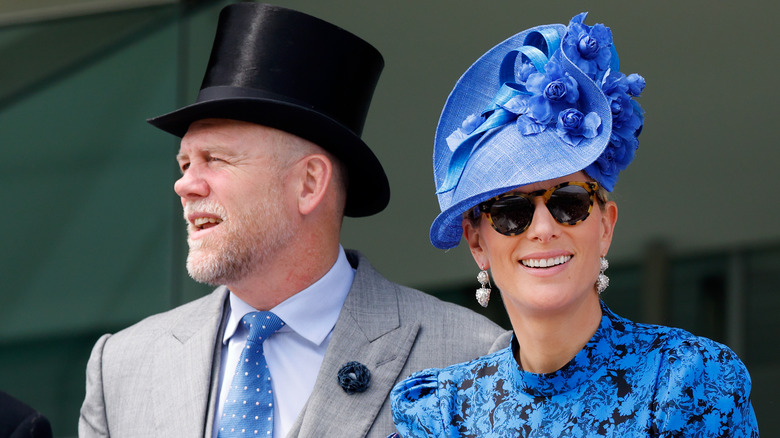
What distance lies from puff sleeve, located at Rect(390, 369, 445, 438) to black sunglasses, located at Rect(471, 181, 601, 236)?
0.47 meters

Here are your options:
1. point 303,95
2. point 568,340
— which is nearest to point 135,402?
point 303,95

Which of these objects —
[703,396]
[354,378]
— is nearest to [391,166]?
[354,378]

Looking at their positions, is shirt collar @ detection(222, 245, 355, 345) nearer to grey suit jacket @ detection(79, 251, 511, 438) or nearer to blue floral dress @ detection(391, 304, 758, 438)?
grey suit jacket @ detection(79, 251, 511, 438)

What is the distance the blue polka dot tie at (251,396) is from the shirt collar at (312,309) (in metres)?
0.07

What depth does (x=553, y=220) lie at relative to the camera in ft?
7.68

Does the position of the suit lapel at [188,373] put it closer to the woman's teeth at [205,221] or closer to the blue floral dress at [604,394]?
the woman's teeth at [205,221]

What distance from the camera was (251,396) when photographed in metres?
3.07

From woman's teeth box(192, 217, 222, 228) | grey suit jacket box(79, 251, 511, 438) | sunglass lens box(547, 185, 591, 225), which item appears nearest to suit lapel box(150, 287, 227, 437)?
grey suit jacket box(79, 251, 511, 438)

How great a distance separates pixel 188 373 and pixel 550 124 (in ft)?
4.61

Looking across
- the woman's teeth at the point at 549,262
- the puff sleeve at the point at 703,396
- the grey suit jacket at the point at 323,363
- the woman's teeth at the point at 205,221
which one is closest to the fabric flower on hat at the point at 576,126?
the woman's teeth at the point at 549,262

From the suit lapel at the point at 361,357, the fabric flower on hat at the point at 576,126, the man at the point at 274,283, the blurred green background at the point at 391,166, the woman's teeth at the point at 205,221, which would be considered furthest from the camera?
the blurred green background at the point at 391,166

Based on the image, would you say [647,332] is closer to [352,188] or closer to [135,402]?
[352,188]

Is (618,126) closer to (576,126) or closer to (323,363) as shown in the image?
(576,126)

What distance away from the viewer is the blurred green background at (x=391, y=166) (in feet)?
14.1
